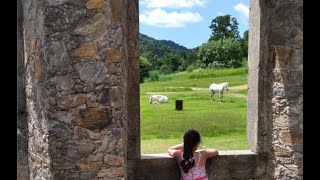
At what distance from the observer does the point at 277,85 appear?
4.60 metres

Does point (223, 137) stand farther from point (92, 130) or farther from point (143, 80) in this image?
point (143, 80)

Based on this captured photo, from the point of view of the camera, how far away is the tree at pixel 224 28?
4431cm

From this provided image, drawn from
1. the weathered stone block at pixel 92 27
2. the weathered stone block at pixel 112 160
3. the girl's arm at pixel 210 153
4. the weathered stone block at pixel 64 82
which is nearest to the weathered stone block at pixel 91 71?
the weathered stone block at pixel 64 82

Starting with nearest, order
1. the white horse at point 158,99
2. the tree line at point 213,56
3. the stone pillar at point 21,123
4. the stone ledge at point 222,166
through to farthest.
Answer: the stone pillar at point 21,123 < the stone ledge at point 222,166 < the white horse at point 158,99 < the tree line at point 213,56

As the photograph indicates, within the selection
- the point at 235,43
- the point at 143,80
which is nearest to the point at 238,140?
the point at 143,80

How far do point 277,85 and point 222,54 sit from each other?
31.9 m

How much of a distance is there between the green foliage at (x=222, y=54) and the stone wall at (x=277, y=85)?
28077 mm

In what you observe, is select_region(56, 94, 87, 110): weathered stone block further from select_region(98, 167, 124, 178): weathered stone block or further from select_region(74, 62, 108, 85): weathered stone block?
select_region(98, 167, 124, 178): weathered stone block

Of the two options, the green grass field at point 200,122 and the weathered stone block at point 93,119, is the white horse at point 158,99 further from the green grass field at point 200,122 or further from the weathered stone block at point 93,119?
the weathered stone block at point 93,119

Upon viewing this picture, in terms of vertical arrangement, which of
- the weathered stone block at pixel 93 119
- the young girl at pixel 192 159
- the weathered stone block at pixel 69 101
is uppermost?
the weathered stone block at pixel 69 101

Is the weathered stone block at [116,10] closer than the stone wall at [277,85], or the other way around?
the weathered stone block at [116,10]

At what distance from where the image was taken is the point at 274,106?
466 cm

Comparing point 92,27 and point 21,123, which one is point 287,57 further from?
point 21,123
